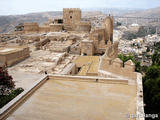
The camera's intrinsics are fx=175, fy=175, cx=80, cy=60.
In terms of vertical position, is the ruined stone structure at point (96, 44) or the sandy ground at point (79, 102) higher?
the ruined stone structure at point (96, 44)

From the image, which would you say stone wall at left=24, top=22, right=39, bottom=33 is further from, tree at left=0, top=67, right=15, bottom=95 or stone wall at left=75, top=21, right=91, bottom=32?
tree at left=0, top=67, right=15, bottom=95

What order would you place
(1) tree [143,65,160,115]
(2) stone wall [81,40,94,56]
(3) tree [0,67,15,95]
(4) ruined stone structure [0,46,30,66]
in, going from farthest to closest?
(2) stone wall [81,40,94,56] → (4) ruined stone structure [0,46,30,66] → (1) tree [143,65,160,115] → (3) tree [0,67,15,95]

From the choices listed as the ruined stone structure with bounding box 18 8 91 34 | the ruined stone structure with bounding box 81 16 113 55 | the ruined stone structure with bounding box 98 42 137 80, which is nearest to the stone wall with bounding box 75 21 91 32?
the ruined stone structure with bounding box 18 8 91 34

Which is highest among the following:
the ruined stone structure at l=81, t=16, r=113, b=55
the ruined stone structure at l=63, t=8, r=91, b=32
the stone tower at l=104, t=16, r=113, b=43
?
the ruined stone structure at l=63, t=8, r=91, b=32

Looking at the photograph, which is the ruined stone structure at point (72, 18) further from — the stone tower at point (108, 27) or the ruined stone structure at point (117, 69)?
the ruined stone structure at point (117, 69)

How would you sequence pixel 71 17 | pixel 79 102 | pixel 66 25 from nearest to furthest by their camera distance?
1. pixel 79 102
2. pixel 71 17
3. pixel 66 25

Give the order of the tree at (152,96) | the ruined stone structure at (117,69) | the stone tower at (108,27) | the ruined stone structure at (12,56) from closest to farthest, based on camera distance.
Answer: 1. the ruined stone structure at (117,69)
2. the tree at (152,96)
3. the ruined stone structure at (12,56)
4. the stone tower at (108,27)

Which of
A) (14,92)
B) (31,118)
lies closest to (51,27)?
(14,92)

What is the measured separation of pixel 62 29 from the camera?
85.8 ft

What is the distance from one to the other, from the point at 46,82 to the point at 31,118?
1.82 m

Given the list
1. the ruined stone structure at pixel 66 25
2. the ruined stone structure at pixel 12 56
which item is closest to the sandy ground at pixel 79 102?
the ruined stone structure at pixel 12 56

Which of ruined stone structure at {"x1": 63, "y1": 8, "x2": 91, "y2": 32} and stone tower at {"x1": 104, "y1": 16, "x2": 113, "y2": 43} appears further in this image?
ruined stone structure at {"x1": 63, "y1": 8, "x2": 91, "y2": 32}

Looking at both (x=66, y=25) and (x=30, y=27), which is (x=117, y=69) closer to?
(x=66, y=25)

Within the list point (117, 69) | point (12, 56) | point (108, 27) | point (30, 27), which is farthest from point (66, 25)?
point (117, 69)
